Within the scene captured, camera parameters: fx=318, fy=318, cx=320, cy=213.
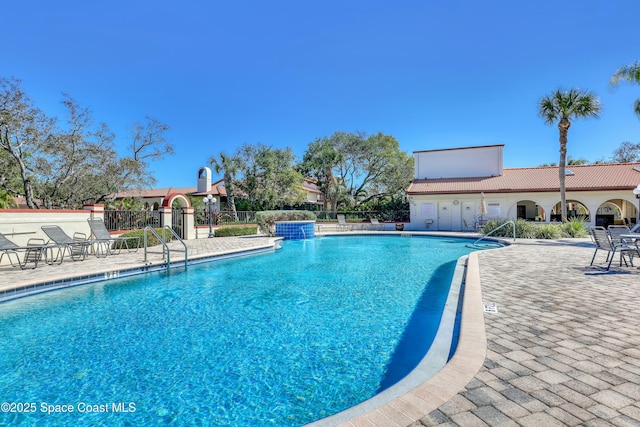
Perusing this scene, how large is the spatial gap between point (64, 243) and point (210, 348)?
25.5 ft

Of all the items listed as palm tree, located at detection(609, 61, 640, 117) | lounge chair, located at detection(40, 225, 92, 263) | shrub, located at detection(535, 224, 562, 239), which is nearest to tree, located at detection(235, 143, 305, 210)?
lounge chair, located at detection(40, 225, 92, 263)

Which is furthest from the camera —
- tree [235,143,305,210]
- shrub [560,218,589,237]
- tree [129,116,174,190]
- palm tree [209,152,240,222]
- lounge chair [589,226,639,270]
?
tree [235,143,305,210]

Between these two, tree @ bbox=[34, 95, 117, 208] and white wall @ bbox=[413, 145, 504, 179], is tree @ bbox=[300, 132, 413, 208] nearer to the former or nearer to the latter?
white wall @ bbox=[413, 145, 504, 179]

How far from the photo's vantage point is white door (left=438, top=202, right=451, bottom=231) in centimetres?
2442

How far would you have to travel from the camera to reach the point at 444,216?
966 inches

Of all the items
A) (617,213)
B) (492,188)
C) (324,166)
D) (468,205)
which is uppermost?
(324,166)

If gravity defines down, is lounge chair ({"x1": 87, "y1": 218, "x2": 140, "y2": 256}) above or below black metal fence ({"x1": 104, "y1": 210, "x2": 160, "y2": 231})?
below

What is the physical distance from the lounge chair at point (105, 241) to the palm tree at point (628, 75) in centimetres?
2406

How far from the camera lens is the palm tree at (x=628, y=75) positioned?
619 inches

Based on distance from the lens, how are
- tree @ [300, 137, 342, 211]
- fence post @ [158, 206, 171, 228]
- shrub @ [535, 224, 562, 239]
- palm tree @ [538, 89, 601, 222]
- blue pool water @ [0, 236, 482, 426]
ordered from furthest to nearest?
tree @ [300, 137, 342, 211] → palm tree @ [538, 89, 601, 222] → shrub @ [535, 224, 562, 239] → fence post @ [158, 206, 171, 228] → blue pool water @ [0, 236, 482, 426]

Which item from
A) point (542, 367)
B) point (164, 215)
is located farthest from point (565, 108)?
point (164, 215)

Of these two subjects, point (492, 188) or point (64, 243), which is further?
point (492, 188)

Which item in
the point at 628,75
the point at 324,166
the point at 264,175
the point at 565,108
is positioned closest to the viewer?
the point at 628,75

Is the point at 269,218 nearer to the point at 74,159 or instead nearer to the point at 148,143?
the point at 148,143
